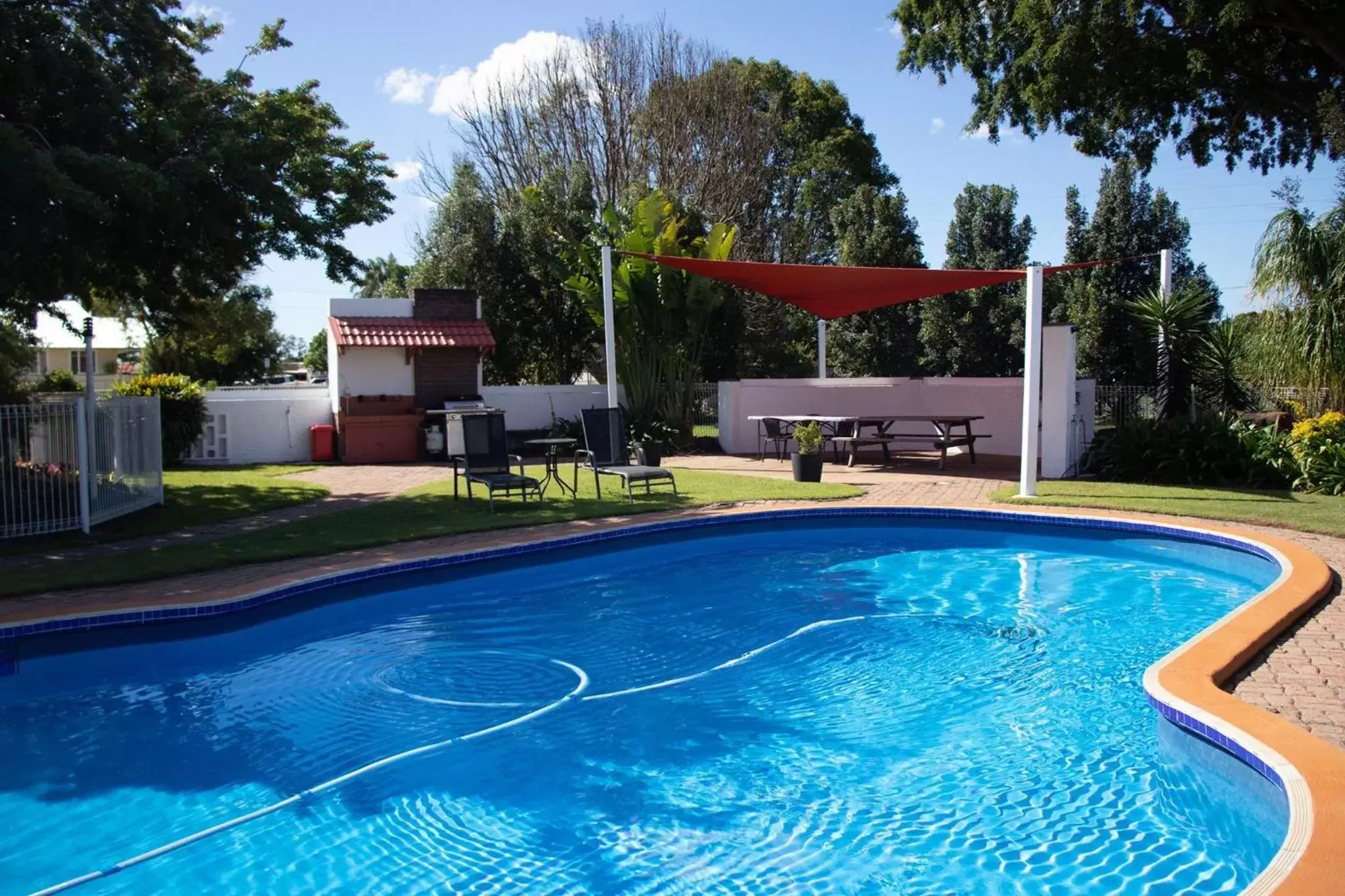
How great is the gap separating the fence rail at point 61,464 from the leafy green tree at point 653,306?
9.46 meters

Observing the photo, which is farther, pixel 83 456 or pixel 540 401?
pixel 540 401

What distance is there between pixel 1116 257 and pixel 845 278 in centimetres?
948

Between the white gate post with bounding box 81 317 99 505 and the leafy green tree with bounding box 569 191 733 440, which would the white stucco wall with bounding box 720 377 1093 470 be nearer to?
the leafy green tree with bounding box 569 191 733 440

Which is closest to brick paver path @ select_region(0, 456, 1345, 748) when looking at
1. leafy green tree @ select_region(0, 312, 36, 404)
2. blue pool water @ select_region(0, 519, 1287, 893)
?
blue pool water @ select_region(0, 519, 1287, 893)

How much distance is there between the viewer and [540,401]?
A: 20.2 metres

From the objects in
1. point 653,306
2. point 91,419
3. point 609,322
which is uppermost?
point 653,306

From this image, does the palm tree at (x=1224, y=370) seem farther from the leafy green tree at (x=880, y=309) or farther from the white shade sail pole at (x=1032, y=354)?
the leafy green tree at (x=880, y=309)

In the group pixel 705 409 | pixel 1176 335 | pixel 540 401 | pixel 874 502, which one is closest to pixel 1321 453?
pixel 1176 335

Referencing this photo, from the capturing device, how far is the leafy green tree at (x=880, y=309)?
72.6 ft

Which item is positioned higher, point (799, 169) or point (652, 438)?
point (799, 169)

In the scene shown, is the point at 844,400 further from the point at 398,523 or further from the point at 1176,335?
the point at 398,523

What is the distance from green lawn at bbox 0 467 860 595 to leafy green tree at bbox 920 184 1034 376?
9.59 meters

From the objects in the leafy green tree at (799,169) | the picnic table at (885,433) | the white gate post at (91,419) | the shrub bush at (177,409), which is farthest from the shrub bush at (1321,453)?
the leafy green tree at (799,169)

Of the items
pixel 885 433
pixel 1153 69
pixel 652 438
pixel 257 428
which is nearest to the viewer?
pixel 1153 69
